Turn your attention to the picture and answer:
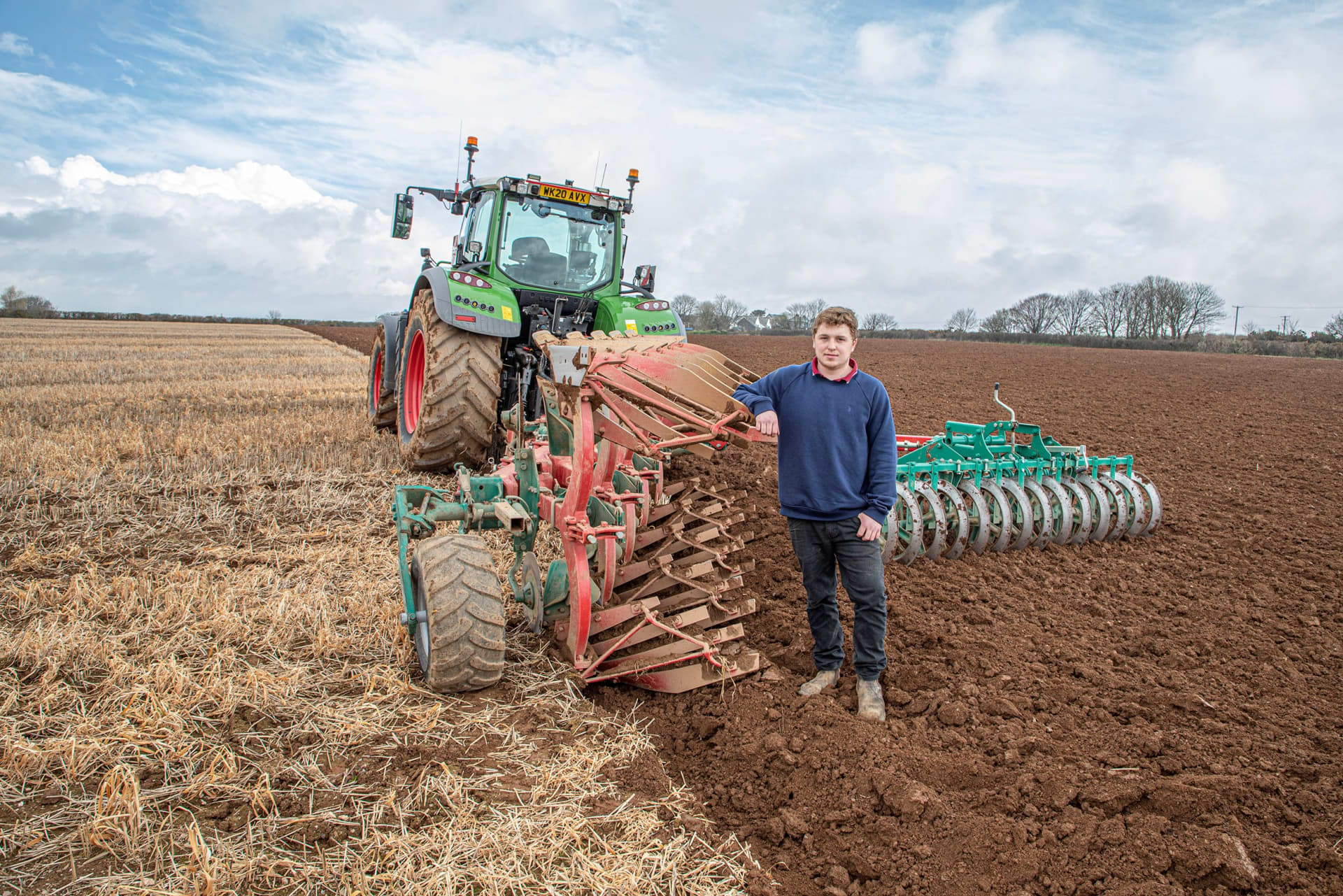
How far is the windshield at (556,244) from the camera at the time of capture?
6.36 metres

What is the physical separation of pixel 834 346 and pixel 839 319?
10 cm

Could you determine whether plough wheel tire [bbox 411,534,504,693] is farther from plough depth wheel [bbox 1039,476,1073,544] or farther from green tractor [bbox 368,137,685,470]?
plough depth wheel [bbox 1039,476,1073,544]

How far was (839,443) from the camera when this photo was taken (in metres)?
3.00

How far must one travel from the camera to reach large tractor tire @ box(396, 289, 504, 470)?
546cm

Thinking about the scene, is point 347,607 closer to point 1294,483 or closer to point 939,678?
point 939,678

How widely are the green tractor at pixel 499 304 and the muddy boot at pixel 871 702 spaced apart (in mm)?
3364

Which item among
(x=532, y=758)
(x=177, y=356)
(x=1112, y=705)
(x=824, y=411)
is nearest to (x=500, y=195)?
(x=824, y=411)

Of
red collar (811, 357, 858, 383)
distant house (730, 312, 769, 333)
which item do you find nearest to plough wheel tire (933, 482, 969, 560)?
red collar (811, 357, 858, 383)

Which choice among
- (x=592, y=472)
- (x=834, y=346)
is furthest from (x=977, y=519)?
(x=592, y=472)

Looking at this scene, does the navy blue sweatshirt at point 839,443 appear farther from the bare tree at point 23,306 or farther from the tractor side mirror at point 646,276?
the bare tree at point 23,306

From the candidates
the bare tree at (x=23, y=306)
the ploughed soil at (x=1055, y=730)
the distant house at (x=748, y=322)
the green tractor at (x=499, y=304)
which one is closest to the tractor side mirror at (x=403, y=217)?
the green tractor at (x=499, y=304)

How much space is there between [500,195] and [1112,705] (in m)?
5.33

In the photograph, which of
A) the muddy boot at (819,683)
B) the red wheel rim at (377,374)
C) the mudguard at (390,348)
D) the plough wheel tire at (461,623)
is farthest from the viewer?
the red wheel rim at (377,374)

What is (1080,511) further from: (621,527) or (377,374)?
(377,374)
